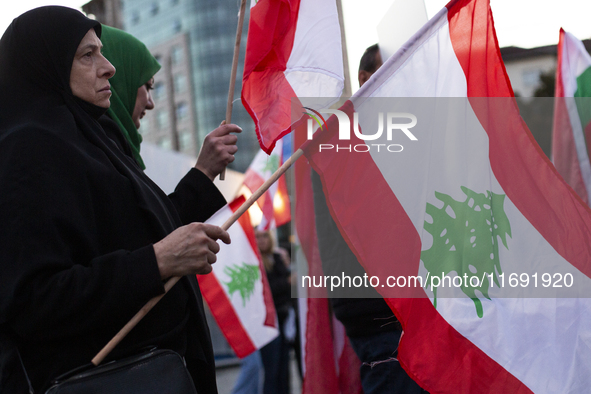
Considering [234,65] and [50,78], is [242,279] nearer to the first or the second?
[234,65]

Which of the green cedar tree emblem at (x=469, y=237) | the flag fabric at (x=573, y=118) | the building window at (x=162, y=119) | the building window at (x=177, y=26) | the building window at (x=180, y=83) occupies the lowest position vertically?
the green cedar tree emblem at (x=469, y=237)

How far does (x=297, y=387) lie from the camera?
24.1ft

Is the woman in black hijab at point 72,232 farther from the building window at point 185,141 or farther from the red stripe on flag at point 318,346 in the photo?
the building window at point 185,141

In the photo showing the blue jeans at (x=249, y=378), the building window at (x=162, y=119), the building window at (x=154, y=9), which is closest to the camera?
the blue jeans at (x=249, y=378)

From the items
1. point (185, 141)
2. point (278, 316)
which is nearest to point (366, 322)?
point (278, 316)

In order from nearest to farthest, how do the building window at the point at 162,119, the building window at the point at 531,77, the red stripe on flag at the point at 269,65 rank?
1. the red stripe on flag at the point at 269,65
2. the building window at the point at 531,77
3. the building window at the point at 162,119

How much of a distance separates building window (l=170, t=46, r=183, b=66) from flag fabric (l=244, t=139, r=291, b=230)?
154ft

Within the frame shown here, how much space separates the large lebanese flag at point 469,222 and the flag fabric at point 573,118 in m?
1.57

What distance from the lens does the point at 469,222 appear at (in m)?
2.20

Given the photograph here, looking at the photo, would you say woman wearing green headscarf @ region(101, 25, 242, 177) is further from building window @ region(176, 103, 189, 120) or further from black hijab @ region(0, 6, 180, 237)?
building window @ region(176, 103, 189, 120)

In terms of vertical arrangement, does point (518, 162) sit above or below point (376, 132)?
below

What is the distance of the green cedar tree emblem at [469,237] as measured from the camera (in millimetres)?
2156

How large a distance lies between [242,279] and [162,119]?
1942 inches

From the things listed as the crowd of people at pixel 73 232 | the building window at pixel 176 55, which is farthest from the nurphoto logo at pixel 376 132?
the building window at pixel 176 55
